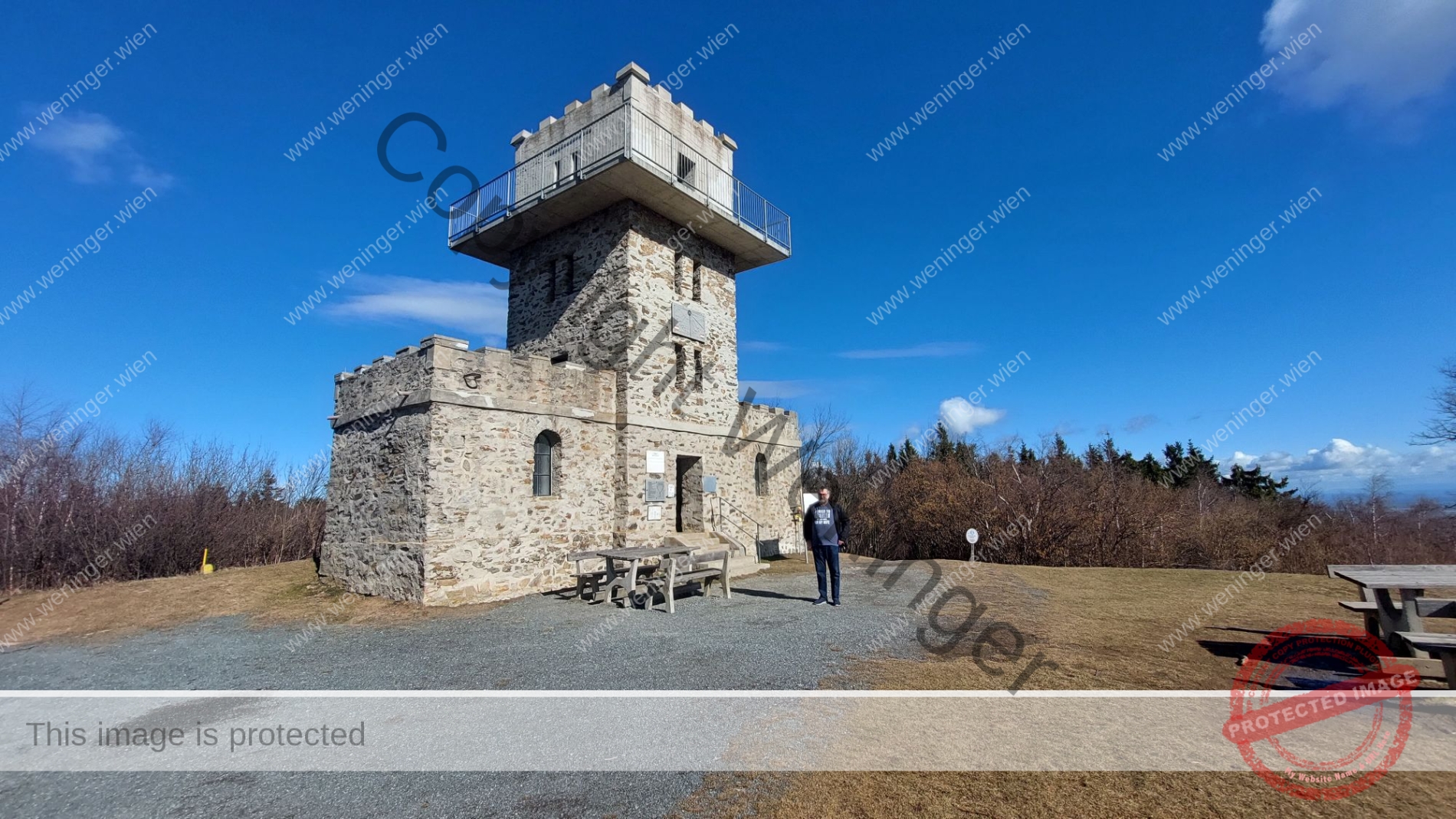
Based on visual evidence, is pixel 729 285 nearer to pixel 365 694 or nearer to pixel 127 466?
pixel 365 694

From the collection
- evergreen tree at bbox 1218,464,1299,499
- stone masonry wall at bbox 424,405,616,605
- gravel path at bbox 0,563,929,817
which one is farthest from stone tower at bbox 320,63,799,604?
evergreen tree at bbox 1218,464,1299,499

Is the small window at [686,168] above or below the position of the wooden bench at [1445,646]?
above

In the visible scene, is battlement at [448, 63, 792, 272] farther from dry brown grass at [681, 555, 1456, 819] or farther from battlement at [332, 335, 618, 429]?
dry brown grass at [681, 555, 1456, 819]

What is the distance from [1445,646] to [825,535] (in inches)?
240

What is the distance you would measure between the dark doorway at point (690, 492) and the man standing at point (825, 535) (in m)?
5.72

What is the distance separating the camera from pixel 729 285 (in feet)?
54.2

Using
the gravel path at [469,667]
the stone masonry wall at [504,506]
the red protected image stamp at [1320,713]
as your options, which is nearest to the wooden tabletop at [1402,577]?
the red protected image stamp at [1320,713]

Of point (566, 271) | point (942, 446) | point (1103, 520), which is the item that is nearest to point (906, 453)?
point (942, 446)

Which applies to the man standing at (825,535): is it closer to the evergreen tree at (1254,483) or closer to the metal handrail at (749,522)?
the metal handrail at (749,522)

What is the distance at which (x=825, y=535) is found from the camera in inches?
365

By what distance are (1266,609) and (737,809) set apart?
9.38 metres

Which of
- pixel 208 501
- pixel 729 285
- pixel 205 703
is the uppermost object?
pixel 729 285

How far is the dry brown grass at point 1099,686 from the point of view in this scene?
3303 millimetres

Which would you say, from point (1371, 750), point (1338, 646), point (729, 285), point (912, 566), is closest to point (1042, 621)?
point (1338, 646)
